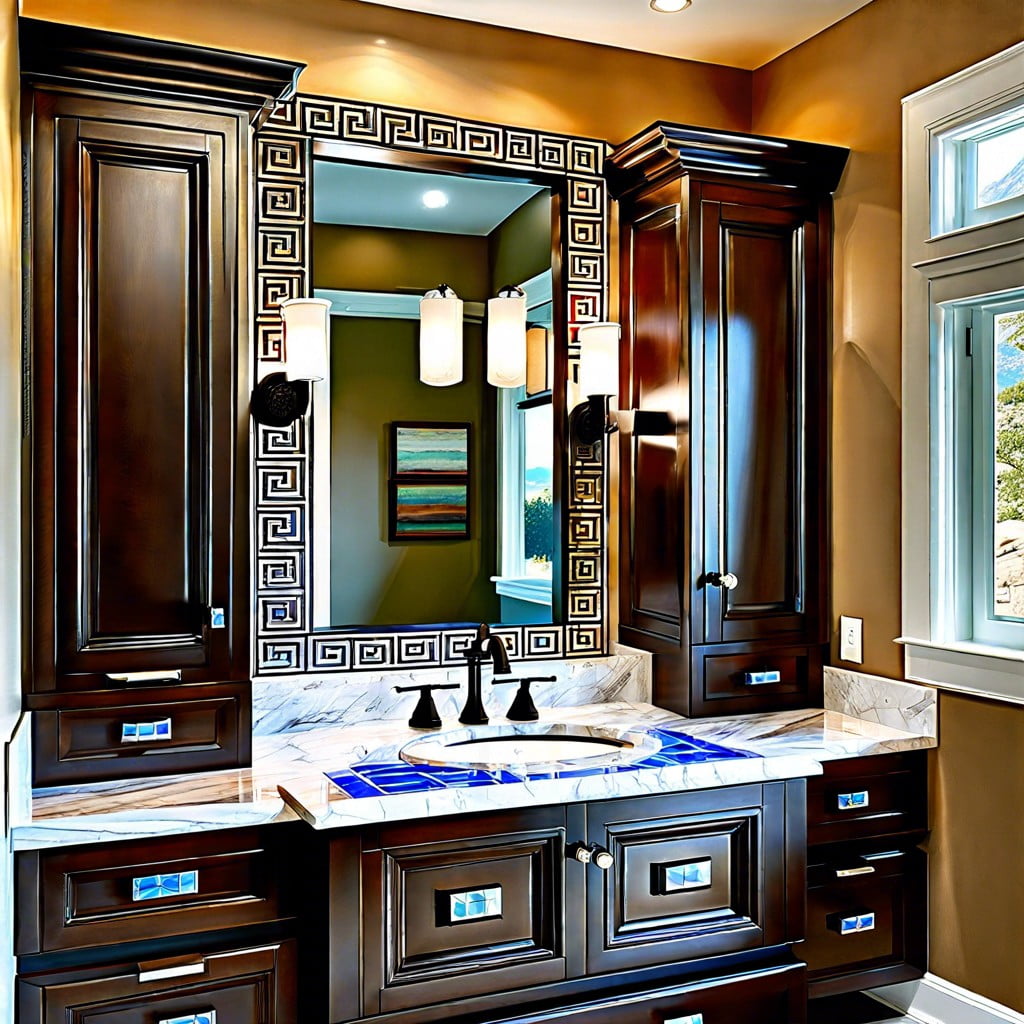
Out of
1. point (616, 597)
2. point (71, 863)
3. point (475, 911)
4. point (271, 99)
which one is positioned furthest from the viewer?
point (616, 597)

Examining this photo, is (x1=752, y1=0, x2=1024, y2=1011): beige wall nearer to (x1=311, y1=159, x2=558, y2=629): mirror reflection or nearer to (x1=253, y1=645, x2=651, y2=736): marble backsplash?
(x1=253, y1=645, x2=651, y2=736): marble backsplash

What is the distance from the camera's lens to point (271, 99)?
2373 mm

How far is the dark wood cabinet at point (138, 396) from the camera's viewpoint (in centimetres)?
219

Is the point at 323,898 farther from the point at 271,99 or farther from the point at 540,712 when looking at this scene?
the point at 271,99

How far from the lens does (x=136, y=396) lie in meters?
2.27

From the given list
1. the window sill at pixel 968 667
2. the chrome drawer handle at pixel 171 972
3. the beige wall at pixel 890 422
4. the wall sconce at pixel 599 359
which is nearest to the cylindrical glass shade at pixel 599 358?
the wall sconce at pixel 599 359

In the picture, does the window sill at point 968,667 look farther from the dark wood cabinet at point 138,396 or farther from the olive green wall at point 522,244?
the dark wood cabinet at point 138,396

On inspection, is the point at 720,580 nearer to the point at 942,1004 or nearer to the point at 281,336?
the point at 942,1004

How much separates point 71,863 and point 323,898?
0.47 m

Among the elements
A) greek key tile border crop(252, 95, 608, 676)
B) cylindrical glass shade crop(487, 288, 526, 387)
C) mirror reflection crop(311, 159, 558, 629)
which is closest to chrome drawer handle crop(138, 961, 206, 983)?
greek key tile border crop(252, 95, 608, 676)

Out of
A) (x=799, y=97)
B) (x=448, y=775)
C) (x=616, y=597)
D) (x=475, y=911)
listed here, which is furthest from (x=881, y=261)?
(x=475, y=911)

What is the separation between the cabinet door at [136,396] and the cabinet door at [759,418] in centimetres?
123

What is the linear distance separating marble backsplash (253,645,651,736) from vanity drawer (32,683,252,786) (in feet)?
1.17

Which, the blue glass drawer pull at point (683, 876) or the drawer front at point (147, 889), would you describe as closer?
the drawer front at point (147, 889)
